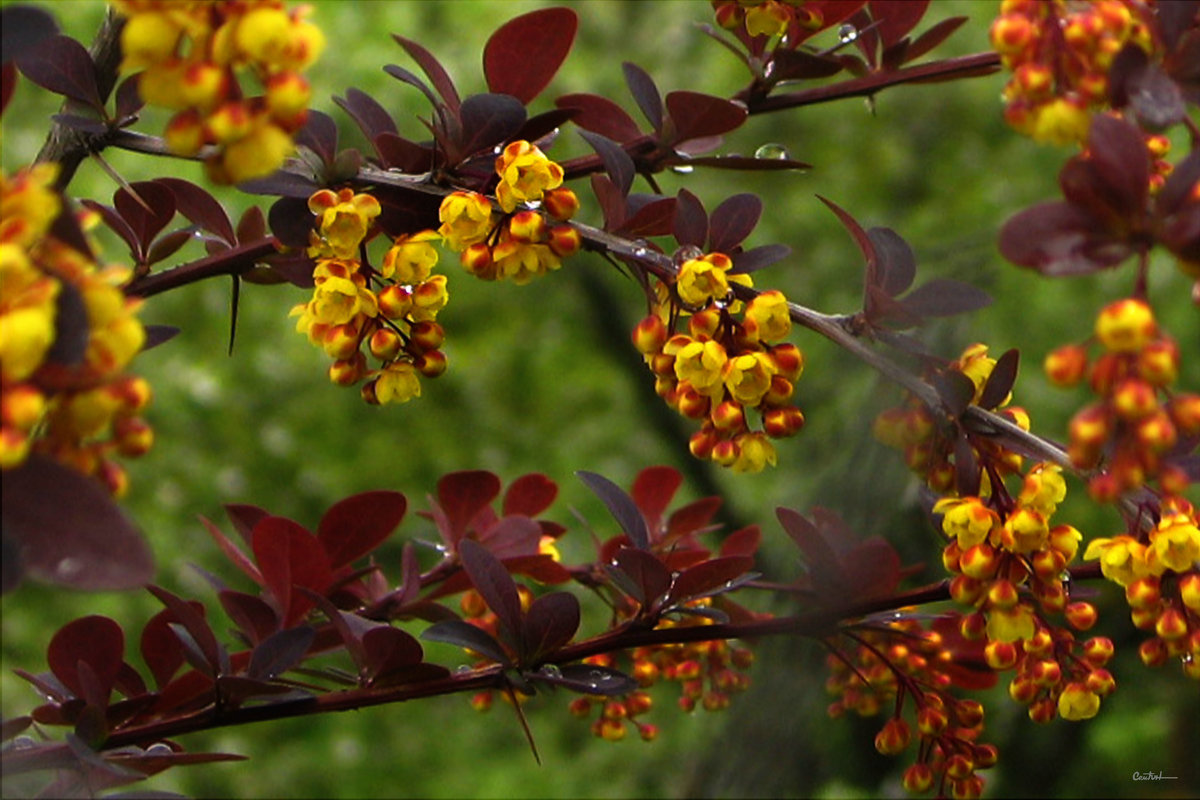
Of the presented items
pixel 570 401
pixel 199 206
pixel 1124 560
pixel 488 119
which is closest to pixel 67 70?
pixel 199 206

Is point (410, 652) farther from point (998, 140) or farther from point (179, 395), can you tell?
point (998, 140)

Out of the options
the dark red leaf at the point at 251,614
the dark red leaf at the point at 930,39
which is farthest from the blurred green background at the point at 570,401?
the dark red leaf at the point at 251,614

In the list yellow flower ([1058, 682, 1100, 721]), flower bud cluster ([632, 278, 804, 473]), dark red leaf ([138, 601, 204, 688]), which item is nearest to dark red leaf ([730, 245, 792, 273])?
flower bud cluster ([632, 278, 804, 473])

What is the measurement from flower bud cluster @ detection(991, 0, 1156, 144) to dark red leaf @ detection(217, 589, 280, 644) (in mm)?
580

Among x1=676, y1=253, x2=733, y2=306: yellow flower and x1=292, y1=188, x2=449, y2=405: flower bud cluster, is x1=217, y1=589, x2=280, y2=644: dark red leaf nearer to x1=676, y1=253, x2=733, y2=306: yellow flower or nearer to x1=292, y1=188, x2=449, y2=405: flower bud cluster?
x1=292, y1=188, x2=449, y2=405: flower bud cluster

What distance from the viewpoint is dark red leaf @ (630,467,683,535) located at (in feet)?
4.07

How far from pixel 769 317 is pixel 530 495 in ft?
1.49

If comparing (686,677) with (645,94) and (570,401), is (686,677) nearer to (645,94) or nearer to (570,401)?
(645,94)

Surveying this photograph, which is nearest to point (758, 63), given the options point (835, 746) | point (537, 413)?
point (835, 746)

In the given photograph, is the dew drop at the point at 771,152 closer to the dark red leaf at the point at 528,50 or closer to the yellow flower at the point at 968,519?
the dark red leaf at the point at 528,50

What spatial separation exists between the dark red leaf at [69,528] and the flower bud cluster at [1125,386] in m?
0.38

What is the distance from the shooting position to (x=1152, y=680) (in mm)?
3908

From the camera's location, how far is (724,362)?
0.85m

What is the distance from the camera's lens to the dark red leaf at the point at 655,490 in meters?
1.24
